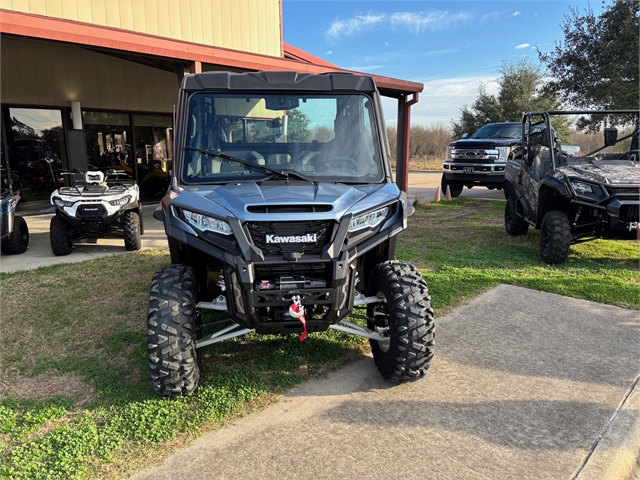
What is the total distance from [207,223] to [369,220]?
3.43 feet

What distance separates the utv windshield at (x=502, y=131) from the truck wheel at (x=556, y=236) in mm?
7412

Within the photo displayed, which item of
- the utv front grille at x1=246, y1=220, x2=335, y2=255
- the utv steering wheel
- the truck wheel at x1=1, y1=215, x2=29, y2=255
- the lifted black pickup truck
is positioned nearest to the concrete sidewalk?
the utv front grille at x1=246, y1=220, x2=335, y2=255

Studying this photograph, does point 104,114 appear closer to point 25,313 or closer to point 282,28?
point 282,28

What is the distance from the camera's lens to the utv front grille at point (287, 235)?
9.41ft

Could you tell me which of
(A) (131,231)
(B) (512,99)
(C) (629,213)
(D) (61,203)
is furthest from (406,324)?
(B) (512,99)

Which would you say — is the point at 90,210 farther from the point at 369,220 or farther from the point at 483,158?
the point at 483,158

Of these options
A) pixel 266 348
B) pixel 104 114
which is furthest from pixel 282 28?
pixel 266 348

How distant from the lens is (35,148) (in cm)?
1178

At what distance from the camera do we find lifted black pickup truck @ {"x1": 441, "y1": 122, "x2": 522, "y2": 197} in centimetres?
1213

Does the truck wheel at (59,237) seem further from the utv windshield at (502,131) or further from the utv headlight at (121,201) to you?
the utv windshield at (502,131)

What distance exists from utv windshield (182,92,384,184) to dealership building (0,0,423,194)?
5298mm

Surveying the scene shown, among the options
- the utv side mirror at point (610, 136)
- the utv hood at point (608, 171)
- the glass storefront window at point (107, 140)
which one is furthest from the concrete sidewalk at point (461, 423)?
the glass storefront window at point (107, 140)

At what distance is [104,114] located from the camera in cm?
1257

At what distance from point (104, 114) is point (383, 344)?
463 inches
